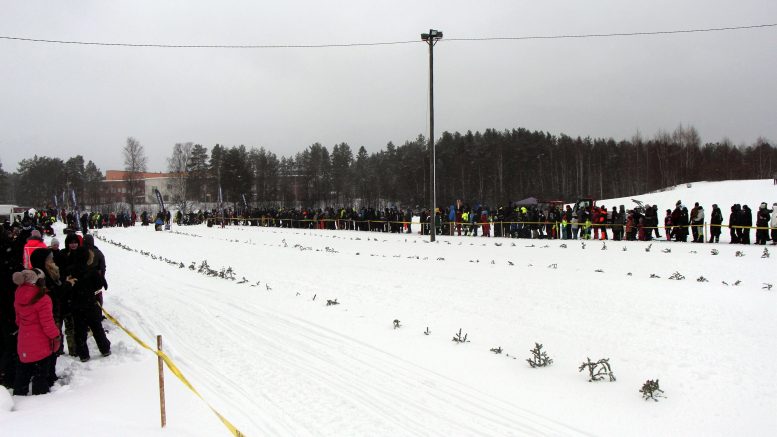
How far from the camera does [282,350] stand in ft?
28.1

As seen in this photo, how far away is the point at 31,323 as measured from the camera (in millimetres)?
6590

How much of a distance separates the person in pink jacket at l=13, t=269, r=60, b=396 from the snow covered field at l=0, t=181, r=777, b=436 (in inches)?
15.9

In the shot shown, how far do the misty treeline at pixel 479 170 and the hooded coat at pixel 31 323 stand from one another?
75.8 meters

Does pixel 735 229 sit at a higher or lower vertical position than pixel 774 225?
lower

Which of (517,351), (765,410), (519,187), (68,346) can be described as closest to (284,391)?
(517,351)

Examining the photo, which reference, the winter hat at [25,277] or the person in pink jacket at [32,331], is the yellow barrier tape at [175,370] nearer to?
the person in pink jacket at [32,331]

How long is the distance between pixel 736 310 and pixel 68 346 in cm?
1108

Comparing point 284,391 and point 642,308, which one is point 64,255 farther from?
point 642,308

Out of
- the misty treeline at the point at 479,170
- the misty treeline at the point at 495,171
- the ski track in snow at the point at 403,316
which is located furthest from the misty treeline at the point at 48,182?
the ski track in snow at the point at 403,316

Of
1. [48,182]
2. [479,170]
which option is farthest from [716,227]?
[48,182]

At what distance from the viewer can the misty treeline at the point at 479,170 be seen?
88.1 meters

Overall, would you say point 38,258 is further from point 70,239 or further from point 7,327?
point 7,327

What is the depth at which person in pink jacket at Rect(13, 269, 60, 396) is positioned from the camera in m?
6.55

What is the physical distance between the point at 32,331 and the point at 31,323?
0.35ft
